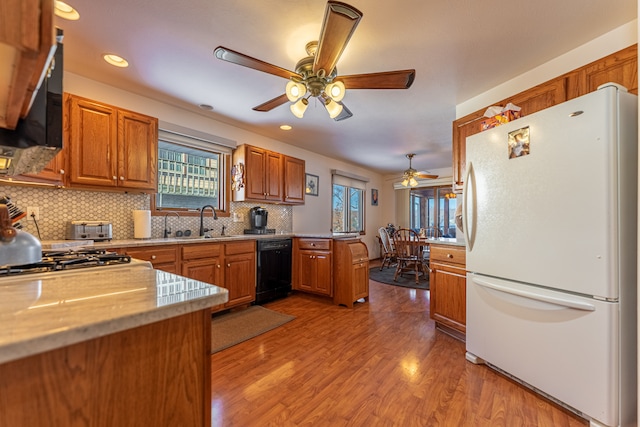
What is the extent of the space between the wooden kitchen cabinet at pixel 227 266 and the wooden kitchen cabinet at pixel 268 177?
759mm

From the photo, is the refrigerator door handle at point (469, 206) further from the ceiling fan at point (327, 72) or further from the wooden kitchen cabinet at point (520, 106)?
the ceiling fan at point (327, 72)

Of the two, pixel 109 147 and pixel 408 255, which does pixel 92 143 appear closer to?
pixel 109 147

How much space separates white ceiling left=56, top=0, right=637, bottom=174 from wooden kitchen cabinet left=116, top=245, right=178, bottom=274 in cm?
154

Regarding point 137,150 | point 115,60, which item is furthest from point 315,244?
point 115,60

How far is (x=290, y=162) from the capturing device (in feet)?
13.9

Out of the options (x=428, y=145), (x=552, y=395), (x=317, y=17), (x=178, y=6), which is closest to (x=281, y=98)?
(x=317, y=17)

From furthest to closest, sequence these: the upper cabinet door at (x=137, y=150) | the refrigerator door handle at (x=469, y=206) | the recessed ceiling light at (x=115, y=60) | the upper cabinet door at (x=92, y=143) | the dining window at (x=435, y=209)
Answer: the dining window at (x=435, y=209) → the upper cabinet door at (x=137, y=150) → the upper cabinet door at (x=92, y=143) → the recessed ceiling light at (x=115, y=60) → the refrigerator door handle at (x=469, y=206)

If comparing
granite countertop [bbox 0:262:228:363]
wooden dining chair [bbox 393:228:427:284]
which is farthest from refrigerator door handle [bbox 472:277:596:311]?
wooden dining chair [bbox 393:228:427:284]

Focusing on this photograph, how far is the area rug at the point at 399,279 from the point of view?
439cm

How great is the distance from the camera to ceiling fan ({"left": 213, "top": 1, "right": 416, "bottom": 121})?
1.40m

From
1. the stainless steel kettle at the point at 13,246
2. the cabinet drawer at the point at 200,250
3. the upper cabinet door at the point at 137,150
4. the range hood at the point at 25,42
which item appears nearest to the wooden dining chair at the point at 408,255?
the cabinet drawer at the point at 200,250

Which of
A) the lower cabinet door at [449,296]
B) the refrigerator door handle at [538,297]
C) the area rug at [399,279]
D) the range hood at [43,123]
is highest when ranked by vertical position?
the range hood at [43,123]

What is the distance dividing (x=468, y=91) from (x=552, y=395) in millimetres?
2498

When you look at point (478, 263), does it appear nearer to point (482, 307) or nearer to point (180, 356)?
point (482, 307)
